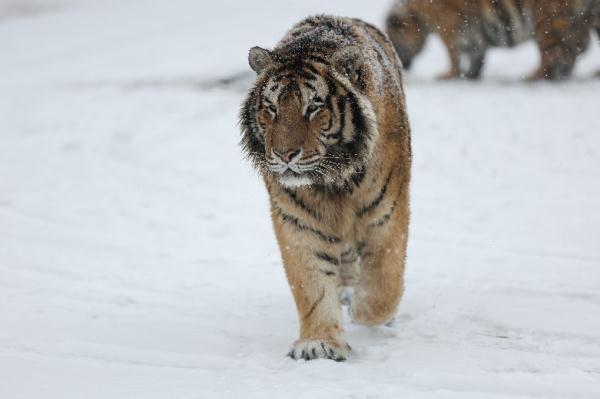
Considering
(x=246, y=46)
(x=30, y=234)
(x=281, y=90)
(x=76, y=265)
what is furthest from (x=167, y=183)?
(x=246, y=46)

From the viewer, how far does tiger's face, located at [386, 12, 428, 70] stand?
10.7 metres

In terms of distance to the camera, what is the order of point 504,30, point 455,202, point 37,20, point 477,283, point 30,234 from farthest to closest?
point 37,20
point 504,30
point 455,202
point 30,234
point 477,283

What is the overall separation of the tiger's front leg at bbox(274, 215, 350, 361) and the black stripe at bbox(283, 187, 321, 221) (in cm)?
7

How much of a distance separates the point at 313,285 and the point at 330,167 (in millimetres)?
627

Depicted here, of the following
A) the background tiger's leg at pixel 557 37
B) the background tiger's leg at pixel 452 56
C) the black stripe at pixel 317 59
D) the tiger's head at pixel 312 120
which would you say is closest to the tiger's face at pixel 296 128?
the tiger's head at pixel 312 120

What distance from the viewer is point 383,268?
445 centimetres

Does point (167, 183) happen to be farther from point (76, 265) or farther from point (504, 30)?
point (504, 30)

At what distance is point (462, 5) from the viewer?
10.1 meters

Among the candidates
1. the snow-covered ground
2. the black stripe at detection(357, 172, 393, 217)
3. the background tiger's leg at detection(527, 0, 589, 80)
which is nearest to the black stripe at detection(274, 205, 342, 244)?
the black stripe at detection(357, 172, 393, 217)

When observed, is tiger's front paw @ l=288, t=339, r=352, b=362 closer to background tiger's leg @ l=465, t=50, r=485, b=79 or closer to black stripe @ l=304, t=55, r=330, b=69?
black stripe @ l=304, t=55, r=330, b=69

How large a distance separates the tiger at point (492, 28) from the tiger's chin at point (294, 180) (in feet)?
21.2

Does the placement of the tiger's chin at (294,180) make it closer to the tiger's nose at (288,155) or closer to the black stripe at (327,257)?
the tiger's nose at (288,155)

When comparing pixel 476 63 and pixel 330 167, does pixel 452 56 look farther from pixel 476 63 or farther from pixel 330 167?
pixel 330 167

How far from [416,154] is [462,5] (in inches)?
102
